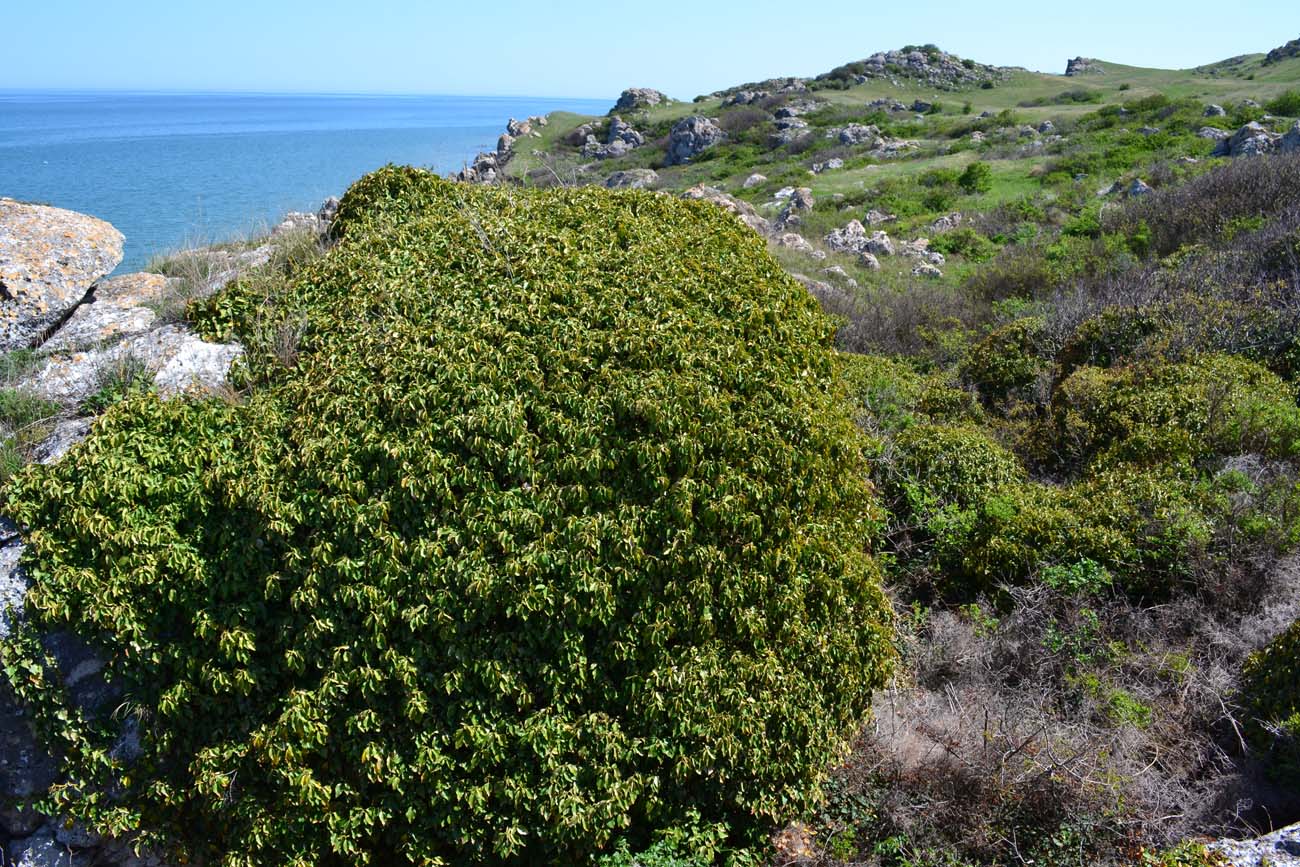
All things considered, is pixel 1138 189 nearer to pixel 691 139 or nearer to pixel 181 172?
pixel 691 139

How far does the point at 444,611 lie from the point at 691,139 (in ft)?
192

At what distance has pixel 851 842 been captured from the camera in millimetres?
6406

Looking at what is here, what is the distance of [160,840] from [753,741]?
173 inches

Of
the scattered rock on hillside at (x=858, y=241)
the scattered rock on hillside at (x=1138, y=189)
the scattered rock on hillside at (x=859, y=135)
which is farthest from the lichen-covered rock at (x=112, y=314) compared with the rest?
the scattered rock on hillside at (x=859, y=135)

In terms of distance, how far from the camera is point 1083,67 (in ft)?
306

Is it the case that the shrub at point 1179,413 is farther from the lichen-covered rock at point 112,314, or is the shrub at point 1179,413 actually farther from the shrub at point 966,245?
the lichen-covered rock at point 112,314

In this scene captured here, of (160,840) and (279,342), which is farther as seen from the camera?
(279,342)

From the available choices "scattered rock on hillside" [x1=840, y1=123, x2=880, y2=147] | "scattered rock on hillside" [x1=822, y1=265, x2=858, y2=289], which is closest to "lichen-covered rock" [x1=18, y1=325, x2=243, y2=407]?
"scattered rock on hillside" [x1=822, y1=265, x2=858, y2=289]

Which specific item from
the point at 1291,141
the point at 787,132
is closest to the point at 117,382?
the point at 1291,141

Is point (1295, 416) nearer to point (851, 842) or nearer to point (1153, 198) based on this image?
point (851, 842)

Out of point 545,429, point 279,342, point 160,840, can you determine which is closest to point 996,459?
point 545,429

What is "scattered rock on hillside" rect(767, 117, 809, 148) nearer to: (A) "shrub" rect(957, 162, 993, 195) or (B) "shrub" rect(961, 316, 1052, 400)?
(A) "shrub" rect(957, 162, 993, 195)

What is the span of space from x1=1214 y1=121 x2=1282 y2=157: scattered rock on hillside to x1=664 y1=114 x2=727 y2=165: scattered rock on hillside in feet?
118

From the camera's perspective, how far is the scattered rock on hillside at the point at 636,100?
303 feet
